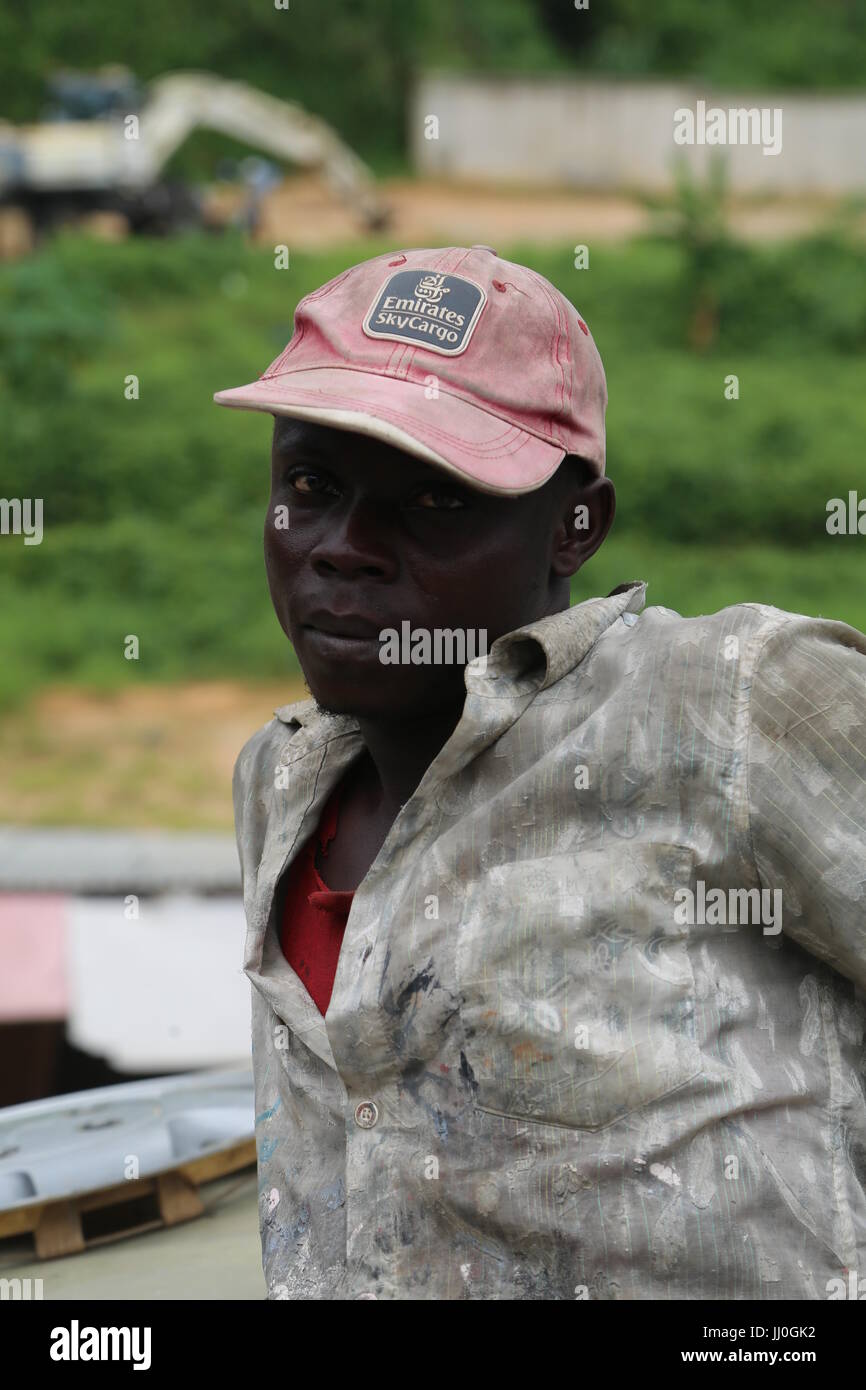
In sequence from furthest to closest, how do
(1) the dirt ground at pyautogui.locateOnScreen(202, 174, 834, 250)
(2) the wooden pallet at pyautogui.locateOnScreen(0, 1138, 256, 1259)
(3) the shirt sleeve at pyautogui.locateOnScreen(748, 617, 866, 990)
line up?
(1) the dirt ground at pyautogui.locateOnScreen(202, 174, 834, 250), (2) the wooden pallet at pyautogui.locateOnScreen(0, 1138, 256, 1259), (3) the shirt sleeve at pyautogui.locateOnScreen(748, 617, 866, 990)

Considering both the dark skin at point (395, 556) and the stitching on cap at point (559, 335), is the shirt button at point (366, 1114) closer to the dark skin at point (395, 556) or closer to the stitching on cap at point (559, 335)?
the dark skin at point (395, 556)

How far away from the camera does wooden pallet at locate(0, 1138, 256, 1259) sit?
2721mm

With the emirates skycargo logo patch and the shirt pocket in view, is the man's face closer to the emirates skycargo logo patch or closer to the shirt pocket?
the emirates skycargo logo patch

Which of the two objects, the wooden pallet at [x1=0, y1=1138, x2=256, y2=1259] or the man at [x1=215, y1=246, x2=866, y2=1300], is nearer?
the man at [x1=215, y1=246, x2=866, y2=1300]

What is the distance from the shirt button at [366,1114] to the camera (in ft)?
5.31

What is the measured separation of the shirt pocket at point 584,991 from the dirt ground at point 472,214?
1344 cm

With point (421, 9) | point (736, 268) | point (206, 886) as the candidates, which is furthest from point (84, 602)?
point (421, 9)

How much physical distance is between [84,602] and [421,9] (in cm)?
1465

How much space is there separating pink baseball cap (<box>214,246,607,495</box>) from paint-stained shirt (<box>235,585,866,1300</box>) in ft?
0.55

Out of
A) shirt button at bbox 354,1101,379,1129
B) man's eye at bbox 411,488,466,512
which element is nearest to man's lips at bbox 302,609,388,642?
man's eye at bbox 411,488,466,512

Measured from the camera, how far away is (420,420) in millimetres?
1512

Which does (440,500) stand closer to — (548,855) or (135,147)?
(548,855)

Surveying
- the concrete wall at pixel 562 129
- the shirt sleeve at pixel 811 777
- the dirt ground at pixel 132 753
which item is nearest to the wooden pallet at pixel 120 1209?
the shirt sleeve at pixel 811 777

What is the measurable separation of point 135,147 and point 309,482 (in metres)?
14.7
